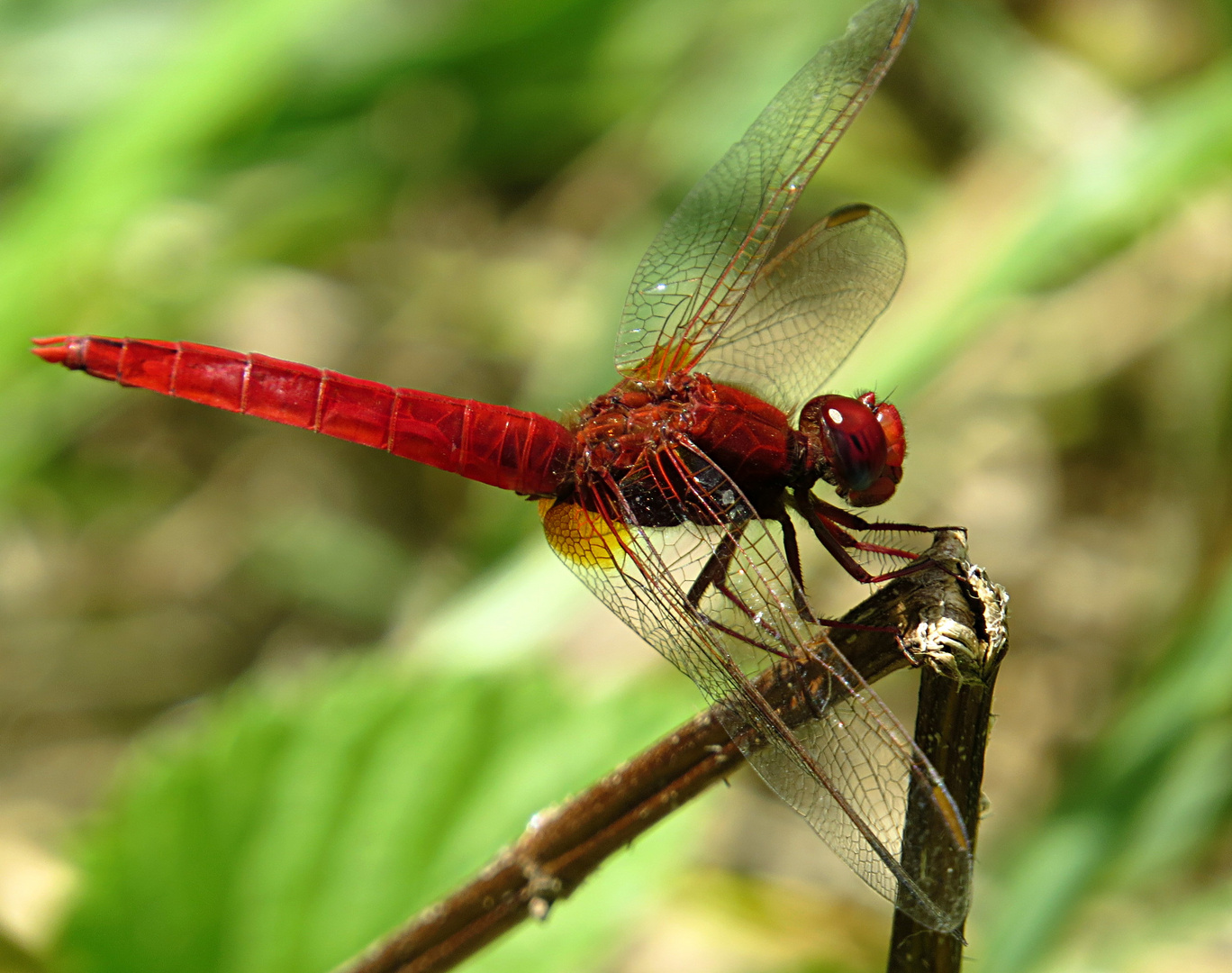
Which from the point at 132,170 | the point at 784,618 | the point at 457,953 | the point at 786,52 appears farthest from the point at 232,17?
the point at 457,953

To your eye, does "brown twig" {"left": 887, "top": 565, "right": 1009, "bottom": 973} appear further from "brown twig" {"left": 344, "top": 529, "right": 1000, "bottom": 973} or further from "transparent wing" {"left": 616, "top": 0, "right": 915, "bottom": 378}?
"transparent wing" {"left": 616, "top": 0, "right": 915, "bottom": 378}

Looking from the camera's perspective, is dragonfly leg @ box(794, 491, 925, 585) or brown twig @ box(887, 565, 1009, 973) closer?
brown twig @ box(887, 565, 1009, 973)

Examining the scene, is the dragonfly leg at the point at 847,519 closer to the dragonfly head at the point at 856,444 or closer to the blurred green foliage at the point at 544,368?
the dragonfly head at the point at 856,444

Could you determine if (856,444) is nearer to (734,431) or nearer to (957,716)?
(734,431)

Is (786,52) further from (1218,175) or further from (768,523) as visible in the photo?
(768,523)

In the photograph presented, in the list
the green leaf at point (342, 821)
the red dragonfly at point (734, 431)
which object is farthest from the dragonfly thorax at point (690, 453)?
the green leaf at point (342, 821)

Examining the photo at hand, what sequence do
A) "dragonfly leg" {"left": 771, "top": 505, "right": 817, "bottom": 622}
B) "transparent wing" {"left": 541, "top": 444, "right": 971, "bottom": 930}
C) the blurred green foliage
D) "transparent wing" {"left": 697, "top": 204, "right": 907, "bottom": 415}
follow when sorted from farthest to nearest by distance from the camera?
the blurred green foliage
"transparent wing" {"left": 697, "top": 204, "right": 907, "bottom": 415}
"dragonfly leg" {"left": 771, "top": 505, "right": 817, "bottom": 622}
"transparent wing" {"left": 541, "top": 444, "right": 971, "bottom": 930}

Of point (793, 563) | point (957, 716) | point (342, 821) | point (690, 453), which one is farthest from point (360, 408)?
point (957, 716)

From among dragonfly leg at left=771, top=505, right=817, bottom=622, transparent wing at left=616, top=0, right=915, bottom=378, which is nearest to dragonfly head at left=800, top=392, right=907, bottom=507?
dragonfly leg at left=771, top=505, right=817, bottom=622
